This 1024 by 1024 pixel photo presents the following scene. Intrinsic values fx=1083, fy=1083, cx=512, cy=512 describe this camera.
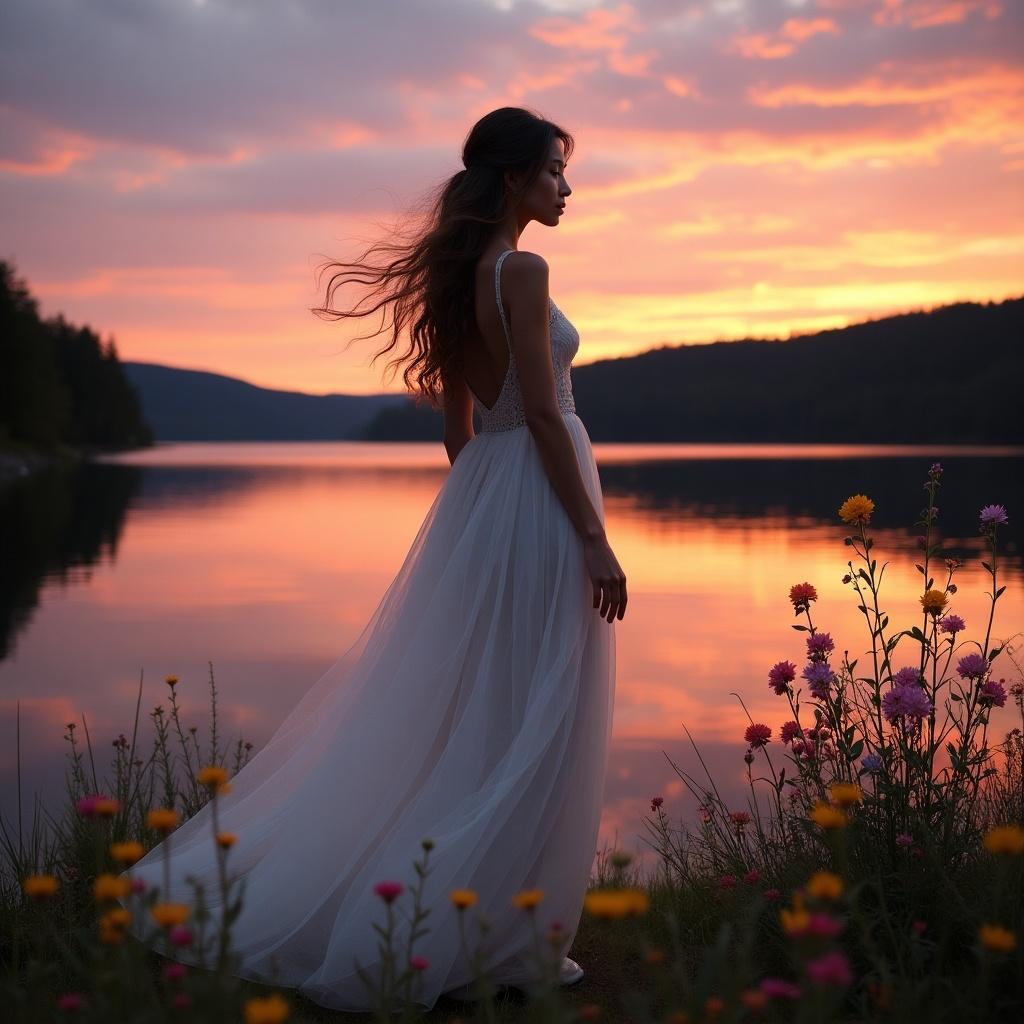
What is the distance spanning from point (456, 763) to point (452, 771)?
22 millimetres

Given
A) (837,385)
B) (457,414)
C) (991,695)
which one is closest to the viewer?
(991,695)

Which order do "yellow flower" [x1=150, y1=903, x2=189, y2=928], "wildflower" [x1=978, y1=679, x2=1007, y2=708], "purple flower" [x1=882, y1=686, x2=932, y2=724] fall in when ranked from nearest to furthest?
1. "yellow flower" [x1=150, y1=903, x2=189, y2=928]
2. "purple flower" [x1=882, y1=686, x2=932, y2=724]
3. "wildflower" [x1=978, y1=679, x2=1007, y2=708]

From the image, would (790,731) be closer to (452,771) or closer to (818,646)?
(818,646)

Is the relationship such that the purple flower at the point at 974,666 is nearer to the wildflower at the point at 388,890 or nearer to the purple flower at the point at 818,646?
the purple flower at the point at 818,646

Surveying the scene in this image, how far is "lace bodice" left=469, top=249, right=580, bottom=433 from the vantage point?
9.75 ft

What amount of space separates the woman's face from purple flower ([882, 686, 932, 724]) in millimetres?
1578

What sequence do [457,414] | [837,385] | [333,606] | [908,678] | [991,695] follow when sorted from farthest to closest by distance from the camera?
1. [837,385]
2. [333,606]
3. [457,414]
4. [991,695]
5. [908,678]

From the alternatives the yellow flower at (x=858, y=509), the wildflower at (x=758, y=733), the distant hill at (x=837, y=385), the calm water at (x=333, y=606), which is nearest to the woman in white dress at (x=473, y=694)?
the wildflower at (x=758, y=733)

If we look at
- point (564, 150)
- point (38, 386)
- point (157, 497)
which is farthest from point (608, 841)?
point (38, 386)

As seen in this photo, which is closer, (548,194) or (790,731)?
(548,194)

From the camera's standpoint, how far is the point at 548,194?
3.02m

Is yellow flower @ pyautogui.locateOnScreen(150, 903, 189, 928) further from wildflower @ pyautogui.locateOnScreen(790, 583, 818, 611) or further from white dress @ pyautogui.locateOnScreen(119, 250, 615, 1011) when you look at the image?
wildflower @ pyautogui.locateOnScreen(790, 583, 818, 611)

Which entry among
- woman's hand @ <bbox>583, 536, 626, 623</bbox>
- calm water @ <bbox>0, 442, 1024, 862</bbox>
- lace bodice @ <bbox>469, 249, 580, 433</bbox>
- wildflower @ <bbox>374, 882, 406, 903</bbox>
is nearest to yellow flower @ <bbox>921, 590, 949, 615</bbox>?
woman's hand @ <bbox>583, 536, 626, 623</bbox>

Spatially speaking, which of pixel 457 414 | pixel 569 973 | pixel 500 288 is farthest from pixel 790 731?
pixel 500 288
